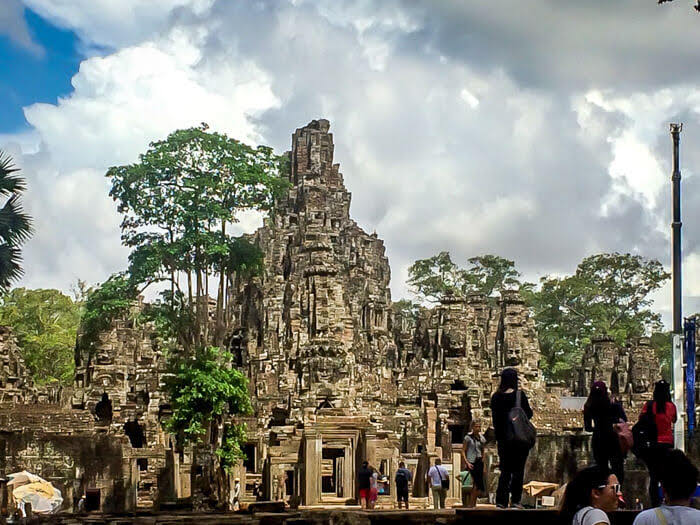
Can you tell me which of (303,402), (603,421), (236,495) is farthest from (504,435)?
(303,402)

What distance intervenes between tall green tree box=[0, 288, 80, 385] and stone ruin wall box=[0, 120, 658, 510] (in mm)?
11578

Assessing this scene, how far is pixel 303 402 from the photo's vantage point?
3294cm

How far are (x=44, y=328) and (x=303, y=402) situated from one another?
36.3 metres

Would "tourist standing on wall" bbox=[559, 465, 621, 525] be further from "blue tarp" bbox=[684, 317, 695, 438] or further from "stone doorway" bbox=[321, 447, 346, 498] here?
"stone doorway" bbox=[321, 447, 346, 498]

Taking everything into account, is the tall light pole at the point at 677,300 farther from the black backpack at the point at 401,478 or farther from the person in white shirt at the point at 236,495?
the person in white shirt at the point at 236,495

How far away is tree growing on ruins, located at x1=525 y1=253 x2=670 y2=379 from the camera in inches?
2857

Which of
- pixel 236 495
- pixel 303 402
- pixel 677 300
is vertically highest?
pixel 677 300

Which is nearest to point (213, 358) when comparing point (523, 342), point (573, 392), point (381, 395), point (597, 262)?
point (381, 395)

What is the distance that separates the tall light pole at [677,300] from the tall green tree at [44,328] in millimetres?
44124

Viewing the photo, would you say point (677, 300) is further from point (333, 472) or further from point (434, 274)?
point (434, 274)

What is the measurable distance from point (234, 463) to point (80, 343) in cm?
1223

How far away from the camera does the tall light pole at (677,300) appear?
1509cm

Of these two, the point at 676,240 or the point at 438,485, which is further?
the point at 438,485

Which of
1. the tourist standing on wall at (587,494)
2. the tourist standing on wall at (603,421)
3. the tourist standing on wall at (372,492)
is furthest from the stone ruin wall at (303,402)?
the tourist standing on wall at (587,494)
